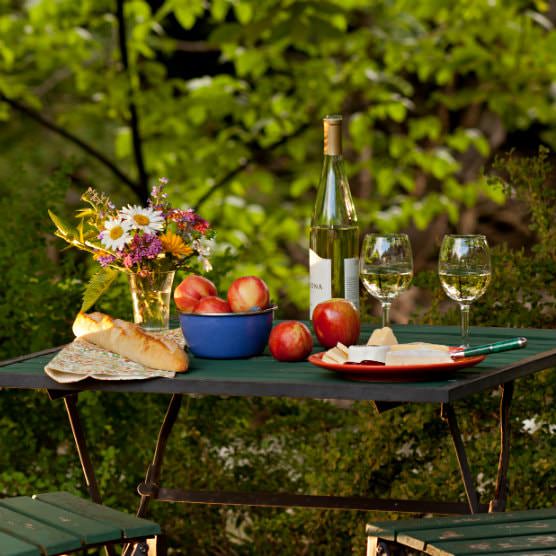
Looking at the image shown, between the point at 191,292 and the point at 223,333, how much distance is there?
16cm

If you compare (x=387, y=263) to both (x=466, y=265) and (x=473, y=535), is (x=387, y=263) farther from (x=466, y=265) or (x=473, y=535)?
(x=473, y=535)

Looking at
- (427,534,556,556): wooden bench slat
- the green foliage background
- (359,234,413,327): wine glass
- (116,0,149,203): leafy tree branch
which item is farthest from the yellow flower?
(116,0,149,203): leafy tree branch

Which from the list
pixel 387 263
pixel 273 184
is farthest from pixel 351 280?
pixel 273 184

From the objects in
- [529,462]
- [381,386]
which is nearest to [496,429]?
[529,462]

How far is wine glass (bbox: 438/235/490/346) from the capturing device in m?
2.31

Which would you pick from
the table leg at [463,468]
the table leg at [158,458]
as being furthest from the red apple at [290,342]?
the table leg at [158,458]

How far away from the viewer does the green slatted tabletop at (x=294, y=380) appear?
76.4 inches

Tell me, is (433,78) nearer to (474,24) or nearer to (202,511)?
(474,24)

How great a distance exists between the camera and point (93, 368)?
212cm

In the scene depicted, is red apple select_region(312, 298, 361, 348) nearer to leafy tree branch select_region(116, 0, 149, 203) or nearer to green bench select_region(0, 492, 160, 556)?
green bench select_region(0, 492, 160, 556)

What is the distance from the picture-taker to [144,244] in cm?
234

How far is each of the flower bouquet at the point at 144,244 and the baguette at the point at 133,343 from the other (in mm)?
88

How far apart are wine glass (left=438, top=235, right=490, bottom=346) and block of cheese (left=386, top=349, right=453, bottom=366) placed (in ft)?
1.04

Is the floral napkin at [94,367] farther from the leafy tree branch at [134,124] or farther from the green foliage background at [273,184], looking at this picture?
the leafy tree branch at [134,124]
